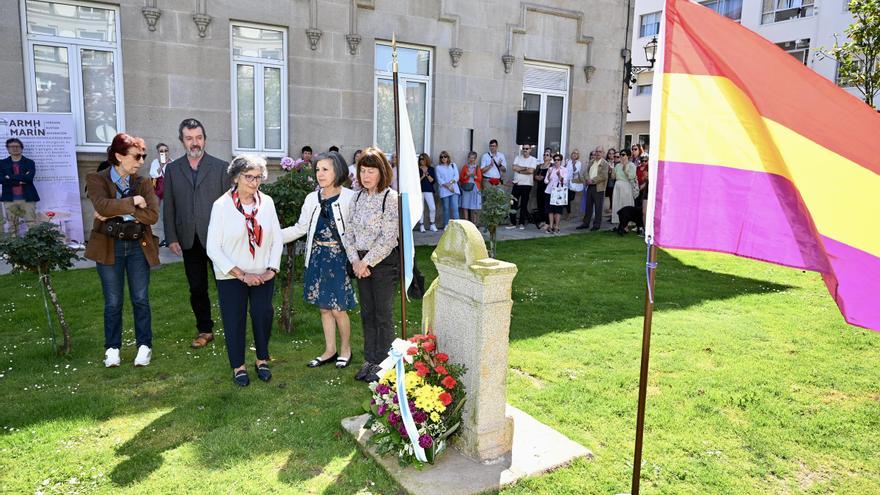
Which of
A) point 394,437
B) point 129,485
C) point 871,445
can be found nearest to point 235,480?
point 129,485

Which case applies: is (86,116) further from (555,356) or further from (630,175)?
(630,175)

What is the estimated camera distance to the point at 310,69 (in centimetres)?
1255

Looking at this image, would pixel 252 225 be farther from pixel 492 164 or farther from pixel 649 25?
pixel 649 25

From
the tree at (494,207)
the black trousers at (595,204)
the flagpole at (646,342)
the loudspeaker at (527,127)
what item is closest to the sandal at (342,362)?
the flagpole at (646,342)

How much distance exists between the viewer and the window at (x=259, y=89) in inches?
479

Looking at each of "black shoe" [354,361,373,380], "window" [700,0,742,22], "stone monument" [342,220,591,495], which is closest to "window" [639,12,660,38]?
"window" [700,0,742,22]

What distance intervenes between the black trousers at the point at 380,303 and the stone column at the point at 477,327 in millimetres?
973

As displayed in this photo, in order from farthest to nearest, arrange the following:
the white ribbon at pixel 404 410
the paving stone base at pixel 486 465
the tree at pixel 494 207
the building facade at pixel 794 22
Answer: the building facade at pixel 794 22 → the tree at pixel 494 207 → the white ribbon at pixel 404 410 → the paving stone base at pixel 486 465

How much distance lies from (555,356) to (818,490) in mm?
2626

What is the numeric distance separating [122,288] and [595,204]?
39.2 feet

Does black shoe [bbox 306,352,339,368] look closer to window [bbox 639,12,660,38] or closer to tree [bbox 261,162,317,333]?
tree [bbox 261,162,317,333]

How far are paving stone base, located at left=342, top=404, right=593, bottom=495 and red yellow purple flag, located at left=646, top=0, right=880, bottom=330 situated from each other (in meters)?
1.82

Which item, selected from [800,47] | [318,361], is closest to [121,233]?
[318,361]

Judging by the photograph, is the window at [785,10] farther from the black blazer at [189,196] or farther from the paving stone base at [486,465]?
the paving stone base at [486,465]
